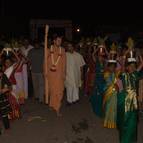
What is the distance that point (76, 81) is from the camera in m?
14.0

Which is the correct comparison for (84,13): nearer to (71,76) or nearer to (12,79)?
(71,76)

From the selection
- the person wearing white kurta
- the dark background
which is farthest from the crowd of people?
the dark background

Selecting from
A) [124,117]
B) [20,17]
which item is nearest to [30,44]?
[124,117]

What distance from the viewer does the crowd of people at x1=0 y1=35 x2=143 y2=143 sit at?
345 inches

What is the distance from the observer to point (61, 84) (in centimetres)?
1234

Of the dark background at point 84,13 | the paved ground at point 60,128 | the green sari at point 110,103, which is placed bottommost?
the paved ground at point 60,128

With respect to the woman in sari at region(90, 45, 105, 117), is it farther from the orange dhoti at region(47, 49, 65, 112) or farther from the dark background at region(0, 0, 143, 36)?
the dark background at region(0, 0, 143, 36)

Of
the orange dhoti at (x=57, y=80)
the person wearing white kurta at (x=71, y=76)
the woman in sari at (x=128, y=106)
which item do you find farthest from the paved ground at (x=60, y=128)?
the woman in sari at (x=128, y=106)

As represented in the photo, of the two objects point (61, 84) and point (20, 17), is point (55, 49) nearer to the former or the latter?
point (61, 84)

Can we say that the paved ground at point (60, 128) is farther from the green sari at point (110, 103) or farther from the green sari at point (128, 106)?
the green sari at point (128, 106)

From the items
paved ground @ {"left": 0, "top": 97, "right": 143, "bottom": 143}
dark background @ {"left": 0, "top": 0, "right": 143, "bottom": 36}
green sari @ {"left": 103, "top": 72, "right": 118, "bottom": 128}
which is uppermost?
dark background @ {"left": 0, "top": 0, "right": 143, "bottom": 36}

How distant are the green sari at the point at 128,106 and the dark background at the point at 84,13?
41.6 metres

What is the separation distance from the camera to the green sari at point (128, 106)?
869 cm

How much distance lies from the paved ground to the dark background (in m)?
37.8
